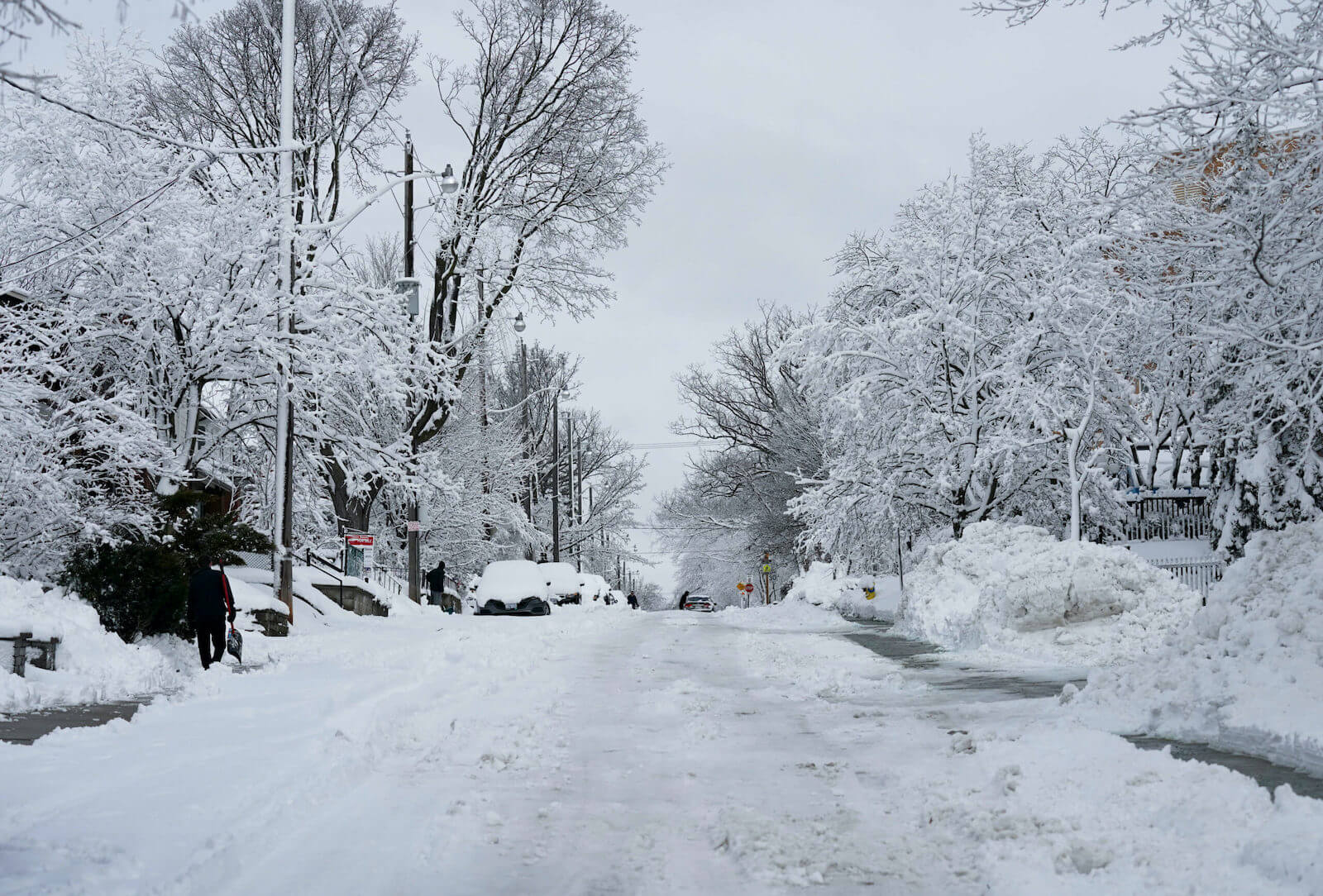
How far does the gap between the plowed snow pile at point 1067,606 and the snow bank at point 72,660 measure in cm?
1071

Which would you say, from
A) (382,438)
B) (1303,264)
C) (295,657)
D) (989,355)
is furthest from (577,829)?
(382,438)

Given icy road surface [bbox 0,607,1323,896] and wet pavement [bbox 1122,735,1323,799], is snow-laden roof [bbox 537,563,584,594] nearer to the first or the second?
icy road surface [bbox 0,607,1323,896]

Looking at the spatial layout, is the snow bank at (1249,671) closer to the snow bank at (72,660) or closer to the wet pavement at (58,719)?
the wet pavement at (58,719)

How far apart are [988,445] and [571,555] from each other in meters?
45.3

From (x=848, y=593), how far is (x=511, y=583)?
33.6ft

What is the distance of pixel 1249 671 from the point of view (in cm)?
823

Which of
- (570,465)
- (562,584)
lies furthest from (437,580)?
(570,465)

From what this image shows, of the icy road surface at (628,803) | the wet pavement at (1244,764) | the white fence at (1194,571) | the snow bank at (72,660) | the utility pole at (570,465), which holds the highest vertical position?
the utility pole at (570,465)

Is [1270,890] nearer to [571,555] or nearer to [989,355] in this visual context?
[989,355]

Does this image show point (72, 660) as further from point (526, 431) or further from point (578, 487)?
point (578, 487)

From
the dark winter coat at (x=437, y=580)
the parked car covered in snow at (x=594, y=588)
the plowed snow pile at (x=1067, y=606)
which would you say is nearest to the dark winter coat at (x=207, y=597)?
the plowed snow pile at (x=1067, y=606)

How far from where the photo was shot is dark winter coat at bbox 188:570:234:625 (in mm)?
13477

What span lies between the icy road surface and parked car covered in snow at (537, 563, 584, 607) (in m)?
32.1

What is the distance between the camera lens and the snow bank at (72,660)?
1048 cm
